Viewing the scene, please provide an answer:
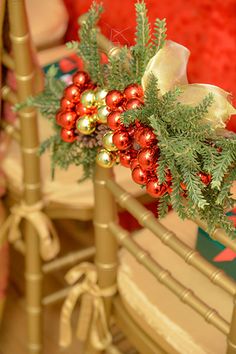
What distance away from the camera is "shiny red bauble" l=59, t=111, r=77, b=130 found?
3.08 feet

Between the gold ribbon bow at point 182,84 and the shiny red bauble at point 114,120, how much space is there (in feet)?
0.17

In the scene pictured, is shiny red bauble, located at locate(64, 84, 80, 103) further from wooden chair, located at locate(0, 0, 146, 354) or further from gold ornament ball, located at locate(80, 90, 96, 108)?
wooden chair, located at locate(0, 0, 146, 354)

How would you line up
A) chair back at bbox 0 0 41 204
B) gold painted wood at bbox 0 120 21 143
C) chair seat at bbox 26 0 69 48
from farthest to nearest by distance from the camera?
1. chair seat at bbox 26 0 69 48
2. gold painted wood at bbox 0 120 21 143
3. chair back at bbox 0 0 41 204

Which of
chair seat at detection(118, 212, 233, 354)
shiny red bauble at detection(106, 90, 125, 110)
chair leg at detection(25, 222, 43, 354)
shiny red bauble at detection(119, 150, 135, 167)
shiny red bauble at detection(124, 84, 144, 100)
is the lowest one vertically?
chair leg at detection(25, 222, 43, 354)

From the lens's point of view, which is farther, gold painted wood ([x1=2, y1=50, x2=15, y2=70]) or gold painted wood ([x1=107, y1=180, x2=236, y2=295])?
gold painted wood ([x1=2, y1=50, x2=15, y2=70])

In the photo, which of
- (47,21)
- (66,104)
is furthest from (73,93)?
(47,21)

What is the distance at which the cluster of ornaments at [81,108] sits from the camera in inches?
35.6

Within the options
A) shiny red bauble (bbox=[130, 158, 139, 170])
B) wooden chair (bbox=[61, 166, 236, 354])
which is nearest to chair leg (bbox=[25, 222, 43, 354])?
wooden chair (bbox=[61, 166, 236, 354])

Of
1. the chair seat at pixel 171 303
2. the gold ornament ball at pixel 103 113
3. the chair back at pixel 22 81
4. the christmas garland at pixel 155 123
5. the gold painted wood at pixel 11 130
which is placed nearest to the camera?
the christmas garland at pixel 155 123

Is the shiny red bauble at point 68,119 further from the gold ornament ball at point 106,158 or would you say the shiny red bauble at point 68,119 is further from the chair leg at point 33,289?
the chair leg at point 33,289

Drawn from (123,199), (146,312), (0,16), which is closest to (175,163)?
(123,199)

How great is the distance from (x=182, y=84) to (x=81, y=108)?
164mm

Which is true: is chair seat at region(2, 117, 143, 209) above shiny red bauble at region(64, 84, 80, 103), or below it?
below

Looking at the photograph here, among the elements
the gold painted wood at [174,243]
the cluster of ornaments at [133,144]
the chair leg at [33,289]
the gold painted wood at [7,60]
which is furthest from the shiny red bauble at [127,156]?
the chair leg at [33,289]
